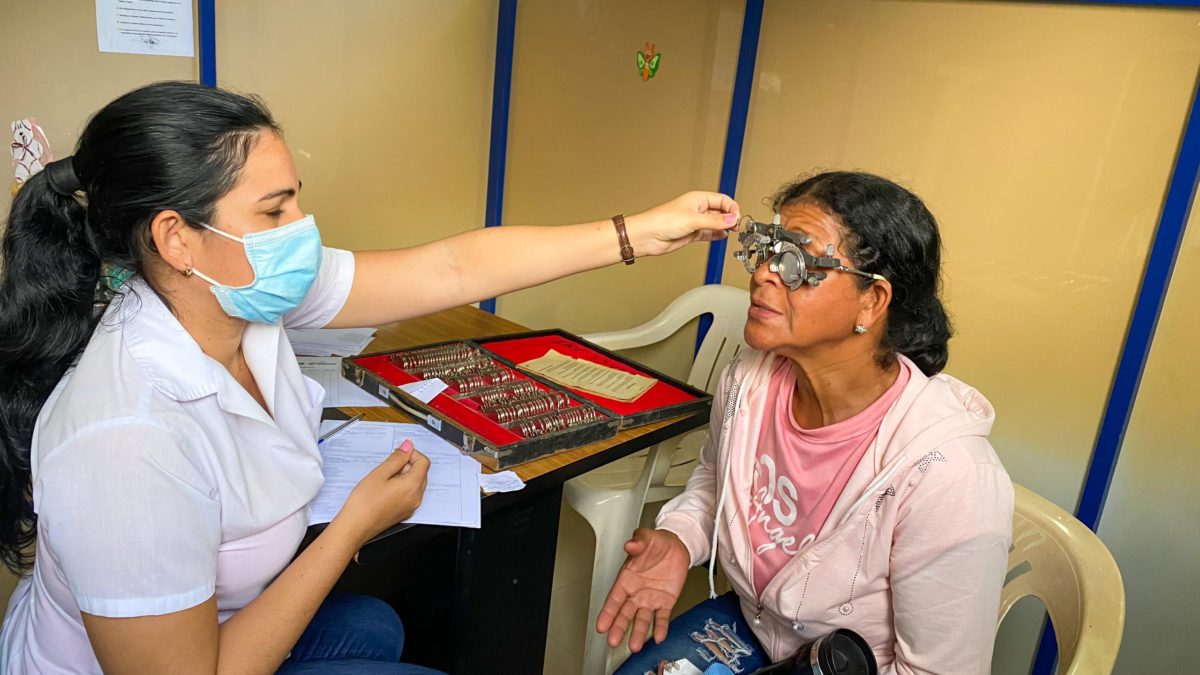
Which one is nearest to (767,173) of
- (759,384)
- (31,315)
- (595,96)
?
(595,96)

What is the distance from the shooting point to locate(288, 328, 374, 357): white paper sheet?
2.18 metres

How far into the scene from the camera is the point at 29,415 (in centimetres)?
117

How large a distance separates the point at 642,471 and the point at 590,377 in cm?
32

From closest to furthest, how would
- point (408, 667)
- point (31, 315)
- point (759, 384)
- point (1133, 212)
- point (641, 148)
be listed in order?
point (31, 315) → point (408, 667) → point (759, 384) → point (1133, 212) → point (641, 148)

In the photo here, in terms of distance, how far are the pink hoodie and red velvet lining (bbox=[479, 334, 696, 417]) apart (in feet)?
1.37

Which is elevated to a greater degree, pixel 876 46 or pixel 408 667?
pixel 876 46

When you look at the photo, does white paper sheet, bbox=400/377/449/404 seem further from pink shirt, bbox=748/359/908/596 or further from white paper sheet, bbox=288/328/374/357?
pink shirt, bbox=748/359/908/596

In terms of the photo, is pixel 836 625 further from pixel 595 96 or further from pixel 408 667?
pixel 595 96

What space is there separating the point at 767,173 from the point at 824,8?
0.56 meters

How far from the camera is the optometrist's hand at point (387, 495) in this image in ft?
4.30

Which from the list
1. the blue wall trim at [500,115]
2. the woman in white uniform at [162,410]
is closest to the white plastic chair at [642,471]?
the woman in white uniform at [162,410]

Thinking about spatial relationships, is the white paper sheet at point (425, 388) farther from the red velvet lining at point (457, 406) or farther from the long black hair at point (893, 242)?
the long black hair at point (893, 242)

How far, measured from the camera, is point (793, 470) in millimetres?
1627

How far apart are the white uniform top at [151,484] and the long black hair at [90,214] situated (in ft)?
0.20
